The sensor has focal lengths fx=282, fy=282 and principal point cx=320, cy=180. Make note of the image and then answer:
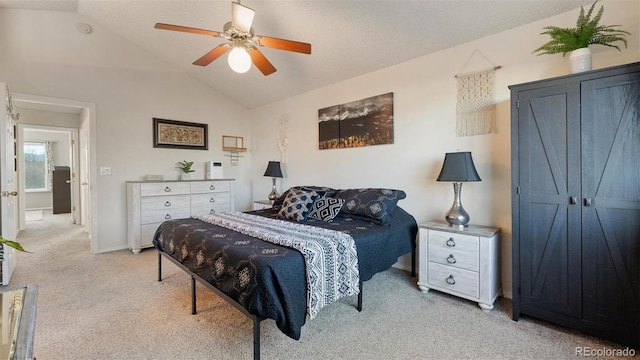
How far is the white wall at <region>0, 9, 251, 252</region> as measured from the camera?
3.58 m

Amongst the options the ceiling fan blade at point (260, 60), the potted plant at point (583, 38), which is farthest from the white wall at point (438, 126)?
the ceiling fan blade at point (260, 60)

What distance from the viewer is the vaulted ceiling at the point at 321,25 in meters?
2.49

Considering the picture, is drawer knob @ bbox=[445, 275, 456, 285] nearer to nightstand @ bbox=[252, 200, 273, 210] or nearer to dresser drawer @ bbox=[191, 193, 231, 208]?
nightstand @ bbox=[252, 200, 273, 210]

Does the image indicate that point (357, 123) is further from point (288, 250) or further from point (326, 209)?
point (288, 250)

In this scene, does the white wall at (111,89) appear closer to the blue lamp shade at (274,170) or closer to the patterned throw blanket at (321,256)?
the blue lamp shade at (274,170)

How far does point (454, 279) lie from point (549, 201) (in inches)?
38.2

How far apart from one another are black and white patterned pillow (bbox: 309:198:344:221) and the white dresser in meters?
2.38

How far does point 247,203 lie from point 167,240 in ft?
9.91

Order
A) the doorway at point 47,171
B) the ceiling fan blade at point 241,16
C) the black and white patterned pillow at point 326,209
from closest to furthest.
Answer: the ceiling fan blade at point 241,16 → the black and white patterned pillow at point 326,209 → the doorway at point 47,171

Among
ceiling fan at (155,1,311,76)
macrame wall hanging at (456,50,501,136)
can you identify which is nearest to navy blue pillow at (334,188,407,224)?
macrame wall hanging at (456,50,501,136)

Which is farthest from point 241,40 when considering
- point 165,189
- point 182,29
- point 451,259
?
point 165,189

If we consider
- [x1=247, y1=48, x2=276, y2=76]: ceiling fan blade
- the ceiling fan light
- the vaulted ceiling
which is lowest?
the ceiling fan light

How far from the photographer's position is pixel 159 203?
4.17 metres

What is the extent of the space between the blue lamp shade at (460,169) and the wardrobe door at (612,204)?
2.46 feet
